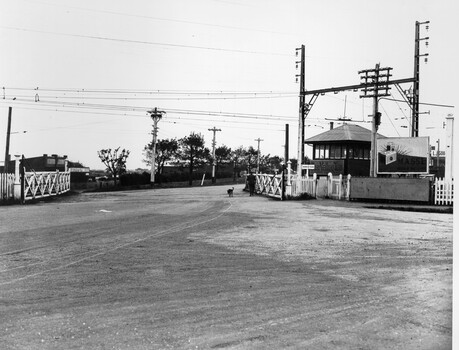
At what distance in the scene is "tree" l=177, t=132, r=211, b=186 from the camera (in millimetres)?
66062

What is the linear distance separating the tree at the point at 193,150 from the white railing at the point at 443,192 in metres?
46.2

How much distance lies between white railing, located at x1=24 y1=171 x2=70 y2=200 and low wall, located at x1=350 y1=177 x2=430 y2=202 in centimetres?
1609

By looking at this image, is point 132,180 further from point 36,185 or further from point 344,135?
point 344,135

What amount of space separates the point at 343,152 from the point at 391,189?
21.1m

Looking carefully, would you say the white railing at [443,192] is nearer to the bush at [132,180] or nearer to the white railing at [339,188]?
the white railing at [339,188]

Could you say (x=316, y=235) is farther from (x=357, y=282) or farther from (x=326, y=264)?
(x=357, y=282)

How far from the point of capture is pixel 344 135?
43281 mm

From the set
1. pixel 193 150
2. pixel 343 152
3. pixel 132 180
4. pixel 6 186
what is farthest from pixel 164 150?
pixel 6 186

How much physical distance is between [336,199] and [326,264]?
17.6 m

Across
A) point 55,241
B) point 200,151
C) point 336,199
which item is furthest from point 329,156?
point 55,241

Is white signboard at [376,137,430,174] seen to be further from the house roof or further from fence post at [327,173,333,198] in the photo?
the house roof

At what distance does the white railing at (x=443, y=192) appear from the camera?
20797 millimetres

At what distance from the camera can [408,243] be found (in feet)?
30.1

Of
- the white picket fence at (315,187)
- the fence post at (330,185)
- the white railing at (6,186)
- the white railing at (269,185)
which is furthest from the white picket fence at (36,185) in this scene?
the fence post at (330,185)
